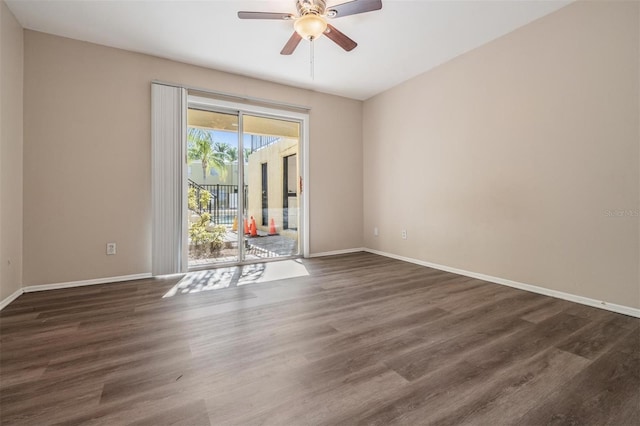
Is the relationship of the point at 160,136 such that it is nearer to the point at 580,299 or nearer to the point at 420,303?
the point at 420,303

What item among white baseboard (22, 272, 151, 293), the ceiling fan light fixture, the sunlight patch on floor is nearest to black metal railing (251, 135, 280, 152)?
the sunlight patch on floor

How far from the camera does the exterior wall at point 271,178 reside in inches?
169

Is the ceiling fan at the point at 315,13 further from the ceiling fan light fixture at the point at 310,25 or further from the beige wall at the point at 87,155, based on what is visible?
the beige wall at the point at 87,155

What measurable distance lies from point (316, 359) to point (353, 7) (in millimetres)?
2643

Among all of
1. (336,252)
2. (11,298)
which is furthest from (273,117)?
(11,298)

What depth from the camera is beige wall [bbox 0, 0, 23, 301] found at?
99.7 inches

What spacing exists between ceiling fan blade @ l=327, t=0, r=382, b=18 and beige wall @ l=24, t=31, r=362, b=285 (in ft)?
7.32

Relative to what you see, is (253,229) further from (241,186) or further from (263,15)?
(263,15)

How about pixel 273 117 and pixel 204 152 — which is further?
pixel 273 117

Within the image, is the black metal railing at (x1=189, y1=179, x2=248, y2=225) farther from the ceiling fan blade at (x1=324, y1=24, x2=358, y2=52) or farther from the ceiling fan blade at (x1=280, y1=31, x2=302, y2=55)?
the ceiling fan blade at (x1=324, y1=24, x2=358, y2=52)

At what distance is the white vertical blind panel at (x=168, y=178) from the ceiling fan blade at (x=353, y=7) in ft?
7.59

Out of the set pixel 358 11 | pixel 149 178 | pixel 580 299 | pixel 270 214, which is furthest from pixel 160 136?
pixel 580 299

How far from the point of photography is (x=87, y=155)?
3203 mm

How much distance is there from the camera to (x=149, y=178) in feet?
11.5
